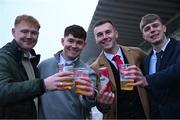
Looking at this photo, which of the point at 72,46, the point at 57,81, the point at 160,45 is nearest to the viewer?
the point at 57,81

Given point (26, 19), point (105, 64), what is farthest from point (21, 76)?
point (105, 64)

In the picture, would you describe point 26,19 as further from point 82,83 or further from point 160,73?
point 160,73

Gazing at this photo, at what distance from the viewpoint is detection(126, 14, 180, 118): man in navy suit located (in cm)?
341

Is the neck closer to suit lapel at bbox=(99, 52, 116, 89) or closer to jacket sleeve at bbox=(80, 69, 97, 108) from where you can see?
suit lapel at bbox=(99, 52, 116, 89)

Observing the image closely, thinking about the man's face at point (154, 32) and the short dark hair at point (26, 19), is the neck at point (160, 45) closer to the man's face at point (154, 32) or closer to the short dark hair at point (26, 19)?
the man's face at point (154, 32)

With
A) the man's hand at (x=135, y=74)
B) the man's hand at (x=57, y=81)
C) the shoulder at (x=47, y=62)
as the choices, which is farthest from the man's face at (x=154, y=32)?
the man's hand at (x=57, y=81)

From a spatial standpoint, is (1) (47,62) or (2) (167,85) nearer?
(2) (167,85)

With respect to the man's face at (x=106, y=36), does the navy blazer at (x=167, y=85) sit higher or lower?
lower

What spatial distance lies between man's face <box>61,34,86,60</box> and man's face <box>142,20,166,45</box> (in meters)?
0.84

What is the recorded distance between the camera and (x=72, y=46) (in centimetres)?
365

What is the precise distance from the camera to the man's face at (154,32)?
3.97 meters

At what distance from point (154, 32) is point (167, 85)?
0.78 m

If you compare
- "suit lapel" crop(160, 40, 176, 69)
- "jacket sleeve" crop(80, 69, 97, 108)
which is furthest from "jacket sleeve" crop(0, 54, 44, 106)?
"suit lapel" crop(160, 40, 176, 69)

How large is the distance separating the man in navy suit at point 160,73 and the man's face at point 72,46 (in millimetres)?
695
